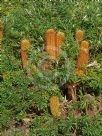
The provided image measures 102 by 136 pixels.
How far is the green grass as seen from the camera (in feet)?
16.1

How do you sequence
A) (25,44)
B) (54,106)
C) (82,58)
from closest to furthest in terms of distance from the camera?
(54,106), (82,58), (25,44)

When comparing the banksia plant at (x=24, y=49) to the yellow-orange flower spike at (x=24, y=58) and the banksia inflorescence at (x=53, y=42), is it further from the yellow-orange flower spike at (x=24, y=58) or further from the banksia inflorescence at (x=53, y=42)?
the banksia inflorescence at (x=53, y=42)

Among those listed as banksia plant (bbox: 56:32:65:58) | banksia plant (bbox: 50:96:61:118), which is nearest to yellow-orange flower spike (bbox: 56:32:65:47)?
banksia plant (bbox: 56:32:65:58)

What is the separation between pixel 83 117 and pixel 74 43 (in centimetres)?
94

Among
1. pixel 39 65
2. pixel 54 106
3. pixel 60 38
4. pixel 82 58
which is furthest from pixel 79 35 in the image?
pixel 54 106

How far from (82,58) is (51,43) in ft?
1.45

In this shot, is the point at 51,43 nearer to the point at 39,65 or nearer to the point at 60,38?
the point at 60,38

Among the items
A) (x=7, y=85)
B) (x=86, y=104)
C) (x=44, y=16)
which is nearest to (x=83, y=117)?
(x=86, y=104)

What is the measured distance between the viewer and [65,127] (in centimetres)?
484

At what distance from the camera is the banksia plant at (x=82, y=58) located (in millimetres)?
5195

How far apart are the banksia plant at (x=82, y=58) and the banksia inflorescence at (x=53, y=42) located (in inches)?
11.1

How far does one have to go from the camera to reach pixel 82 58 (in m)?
5.22

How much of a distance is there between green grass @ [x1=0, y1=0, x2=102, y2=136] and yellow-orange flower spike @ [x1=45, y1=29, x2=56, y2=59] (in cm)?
7

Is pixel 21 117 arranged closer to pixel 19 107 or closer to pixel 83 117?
pixel 19 107
